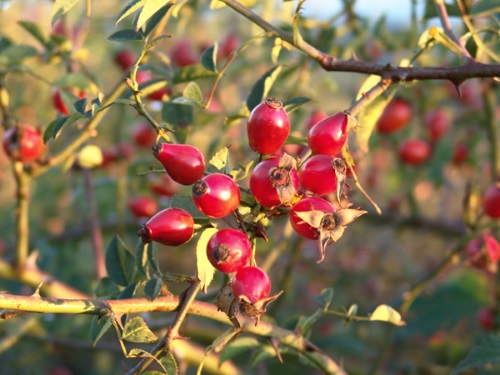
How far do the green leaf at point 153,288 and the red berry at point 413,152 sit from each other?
66.0 inches

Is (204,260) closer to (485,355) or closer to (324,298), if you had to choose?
(324,298)

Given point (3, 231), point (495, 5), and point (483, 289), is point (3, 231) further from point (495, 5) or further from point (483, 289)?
point (495, 5)

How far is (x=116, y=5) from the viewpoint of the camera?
9.14 ft

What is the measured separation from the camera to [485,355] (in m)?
1.09

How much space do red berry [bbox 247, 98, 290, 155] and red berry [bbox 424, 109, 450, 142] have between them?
5.47 feet

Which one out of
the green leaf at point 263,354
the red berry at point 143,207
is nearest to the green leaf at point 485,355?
the green leaf at point 263,354

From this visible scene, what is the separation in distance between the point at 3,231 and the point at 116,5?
1.09 m

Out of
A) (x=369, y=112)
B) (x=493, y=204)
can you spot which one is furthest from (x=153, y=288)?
(x=493, y=204)

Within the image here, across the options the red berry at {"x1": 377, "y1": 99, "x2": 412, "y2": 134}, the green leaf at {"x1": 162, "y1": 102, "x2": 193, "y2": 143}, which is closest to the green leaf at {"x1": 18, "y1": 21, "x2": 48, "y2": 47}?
the green leaf at {"x1": 162, "y1": 102, "x2": 193, "y2": 143}

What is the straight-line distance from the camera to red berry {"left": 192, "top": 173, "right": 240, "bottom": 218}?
755 millimetres

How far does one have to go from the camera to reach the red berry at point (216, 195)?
76cm

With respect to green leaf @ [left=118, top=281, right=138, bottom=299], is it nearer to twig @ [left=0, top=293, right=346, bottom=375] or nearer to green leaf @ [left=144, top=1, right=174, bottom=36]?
twig @ [left=0, top=293, right=346, bottom=375]

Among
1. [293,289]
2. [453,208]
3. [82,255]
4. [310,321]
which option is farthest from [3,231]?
[453,208]

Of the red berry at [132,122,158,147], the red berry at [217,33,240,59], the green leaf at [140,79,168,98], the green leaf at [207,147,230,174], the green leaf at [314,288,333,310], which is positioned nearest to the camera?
the green leaf at [207,147,230,174]
